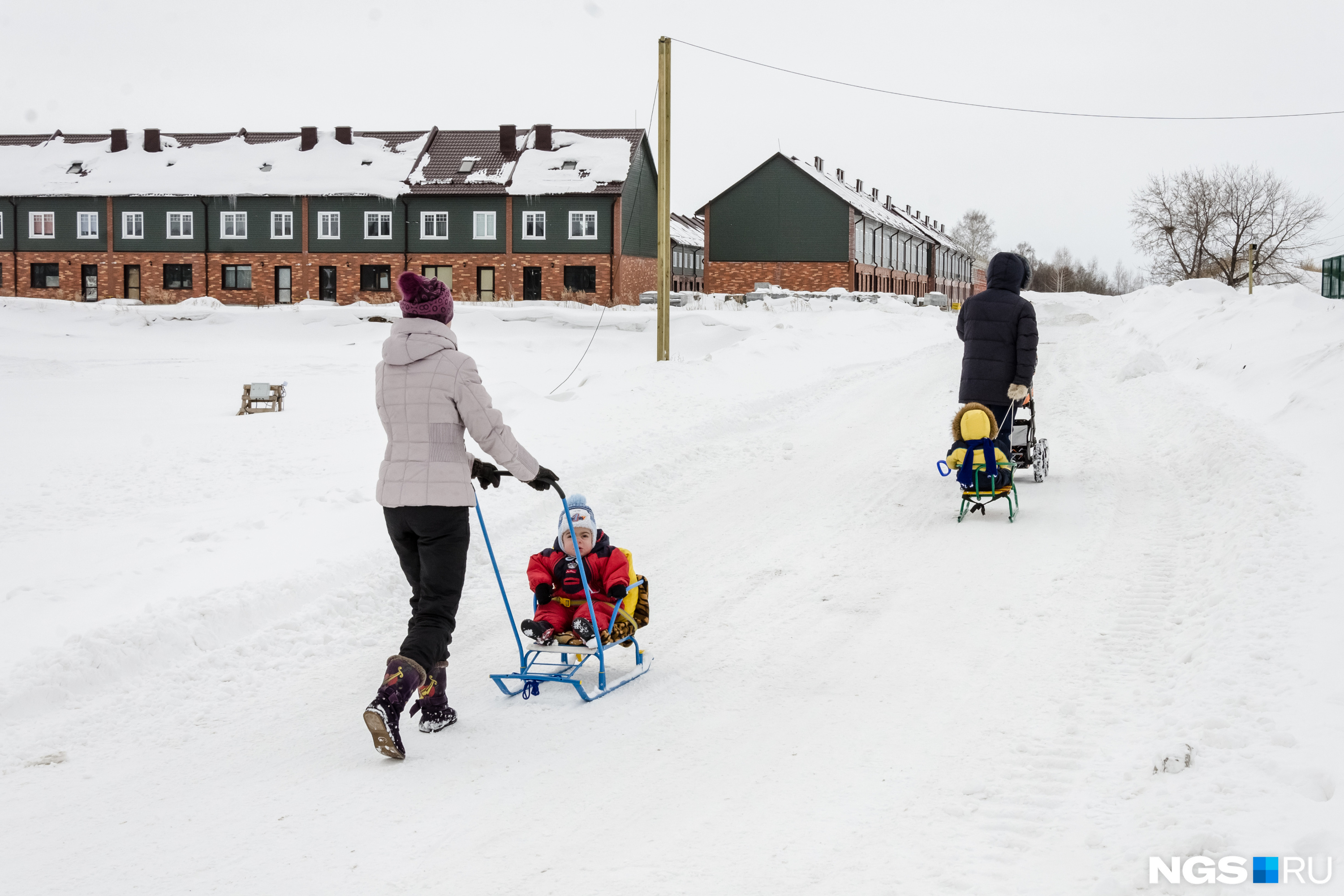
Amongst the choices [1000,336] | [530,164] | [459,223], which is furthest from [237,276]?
[1000,336]

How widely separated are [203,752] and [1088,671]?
4188 millimetres

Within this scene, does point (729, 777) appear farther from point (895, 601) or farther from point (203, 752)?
point (895, 601)

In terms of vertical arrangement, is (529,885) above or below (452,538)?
below

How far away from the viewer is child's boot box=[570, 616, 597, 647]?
5477 mm

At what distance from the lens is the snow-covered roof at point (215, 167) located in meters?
53.7

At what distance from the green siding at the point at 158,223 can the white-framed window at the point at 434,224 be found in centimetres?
1118

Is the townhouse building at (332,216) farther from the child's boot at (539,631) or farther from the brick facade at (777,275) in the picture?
the child's boot at (539,631)

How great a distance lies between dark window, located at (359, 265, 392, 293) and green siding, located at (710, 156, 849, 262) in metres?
17.2

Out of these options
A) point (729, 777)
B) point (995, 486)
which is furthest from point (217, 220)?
point (729, 777)

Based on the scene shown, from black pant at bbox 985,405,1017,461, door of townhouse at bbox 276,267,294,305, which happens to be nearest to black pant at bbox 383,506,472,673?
black pant at bbox 985,405,1017,461

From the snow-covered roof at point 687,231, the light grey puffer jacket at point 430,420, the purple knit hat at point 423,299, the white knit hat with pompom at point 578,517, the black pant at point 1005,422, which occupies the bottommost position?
the white knit hat with pompom at point 578,517

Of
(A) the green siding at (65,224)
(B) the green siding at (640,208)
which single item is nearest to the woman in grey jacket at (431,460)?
(B) the green siding at (640,208)

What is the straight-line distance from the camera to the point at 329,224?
5362 centimetres

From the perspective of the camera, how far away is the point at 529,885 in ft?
12.0
